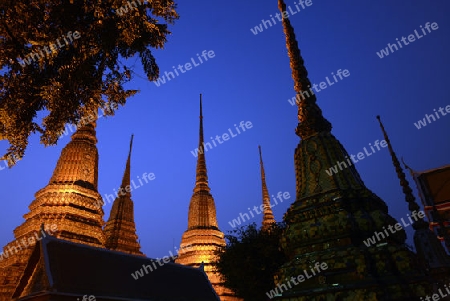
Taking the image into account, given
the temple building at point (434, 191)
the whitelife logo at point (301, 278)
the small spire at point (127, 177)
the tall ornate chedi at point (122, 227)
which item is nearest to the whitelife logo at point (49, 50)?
the whitelife logo at point (301, 278)

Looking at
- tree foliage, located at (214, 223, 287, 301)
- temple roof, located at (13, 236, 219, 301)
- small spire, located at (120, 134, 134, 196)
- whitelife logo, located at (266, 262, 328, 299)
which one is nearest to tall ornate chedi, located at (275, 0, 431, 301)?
whitelife logo, located at (266, 262, 328, 299)

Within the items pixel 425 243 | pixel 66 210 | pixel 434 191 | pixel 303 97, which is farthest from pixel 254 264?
pixel 434 191

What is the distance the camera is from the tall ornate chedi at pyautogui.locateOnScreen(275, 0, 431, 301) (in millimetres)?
3436

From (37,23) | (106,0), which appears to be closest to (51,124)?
(37,23)

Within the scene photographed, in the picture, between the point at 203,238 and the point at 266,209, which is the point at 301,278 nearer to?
the point at 203,238

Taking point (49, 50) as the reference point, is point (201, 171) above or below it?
above

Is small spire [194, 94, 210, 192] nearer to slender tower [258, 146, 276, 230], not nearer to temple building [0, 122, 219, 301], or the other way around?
slender tower [258, 146, 276, 230]

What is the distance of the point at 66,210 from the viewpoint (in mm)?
14570

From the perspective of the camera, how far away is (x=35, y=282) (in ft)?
31.2

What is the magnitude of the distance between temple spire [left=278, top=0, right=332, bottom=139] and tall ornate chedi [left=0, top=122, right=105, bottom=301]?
1224cm

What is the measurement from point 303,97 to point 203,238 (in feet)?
64.1

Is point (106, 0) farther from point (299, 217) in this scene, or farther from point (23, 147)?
point (299, 217)

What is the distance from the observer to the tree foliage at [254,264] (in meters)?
15.5

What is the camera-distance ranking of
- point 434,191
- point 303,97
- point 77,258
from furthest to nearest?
point 434,191 < point 77,258 < point 303,97
